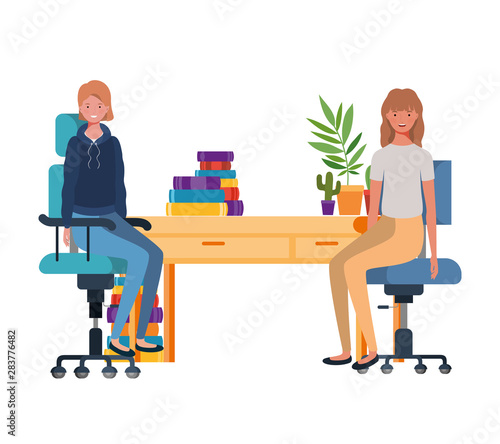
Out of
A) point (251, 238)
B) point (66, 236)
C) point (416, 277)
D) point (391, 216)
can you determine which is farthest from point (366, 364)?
point (66, 236)

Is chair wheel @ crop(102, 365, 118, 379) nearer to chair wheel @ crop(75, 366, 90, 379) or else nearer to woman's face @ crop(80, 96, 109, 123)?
chair wheel @ crop(75, 366, 90, 379)

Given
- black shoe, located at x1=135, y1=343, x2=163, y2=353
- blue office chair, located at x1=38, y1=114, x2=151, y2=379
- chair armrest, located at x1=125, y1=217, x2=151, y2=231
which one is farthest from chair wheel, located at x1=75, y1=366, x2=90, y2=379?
chair armrest, located at x1=125, y1=217, x2=151, y2=231

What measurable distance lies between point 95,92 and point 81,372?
1693 millimetres

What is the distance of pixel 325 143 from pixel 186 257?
1212 mm

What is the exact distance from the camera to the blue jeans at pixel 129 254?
619 cm

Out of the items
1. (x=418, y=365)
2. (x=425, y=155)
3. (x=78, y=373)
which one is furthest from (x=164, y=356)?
(x=425, y=155)

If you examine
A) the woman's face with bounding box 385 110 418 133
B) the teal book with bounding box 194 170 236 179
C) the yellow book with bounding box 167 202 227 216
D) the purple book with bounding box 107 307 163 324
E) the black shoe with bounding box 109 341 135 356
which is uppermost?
the woman's face with bounding box 385 110 418 133

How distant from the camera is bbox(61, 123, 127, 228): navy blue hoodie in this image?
241 inches

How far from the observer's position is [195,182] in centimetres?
670

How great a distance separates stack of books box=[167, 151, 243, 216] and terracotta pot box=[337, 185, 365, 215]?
656mm

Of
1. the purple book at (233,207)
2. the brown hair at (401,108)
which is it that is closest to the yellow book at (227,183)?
the purple book at (233,207)

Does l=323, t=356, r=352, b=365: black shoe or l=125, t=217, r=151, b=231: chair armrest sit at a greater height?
l=125, t=217, r=151, b=231: chair armrest

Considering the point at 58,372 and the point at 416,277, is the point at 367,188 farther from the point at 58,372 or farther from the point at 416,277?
the point at 58,372

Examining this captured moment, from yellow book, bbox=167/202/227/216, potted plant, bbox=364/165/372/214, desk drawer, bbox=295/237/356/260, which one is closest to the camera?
desk drawer, bbox=295/237/356/260
